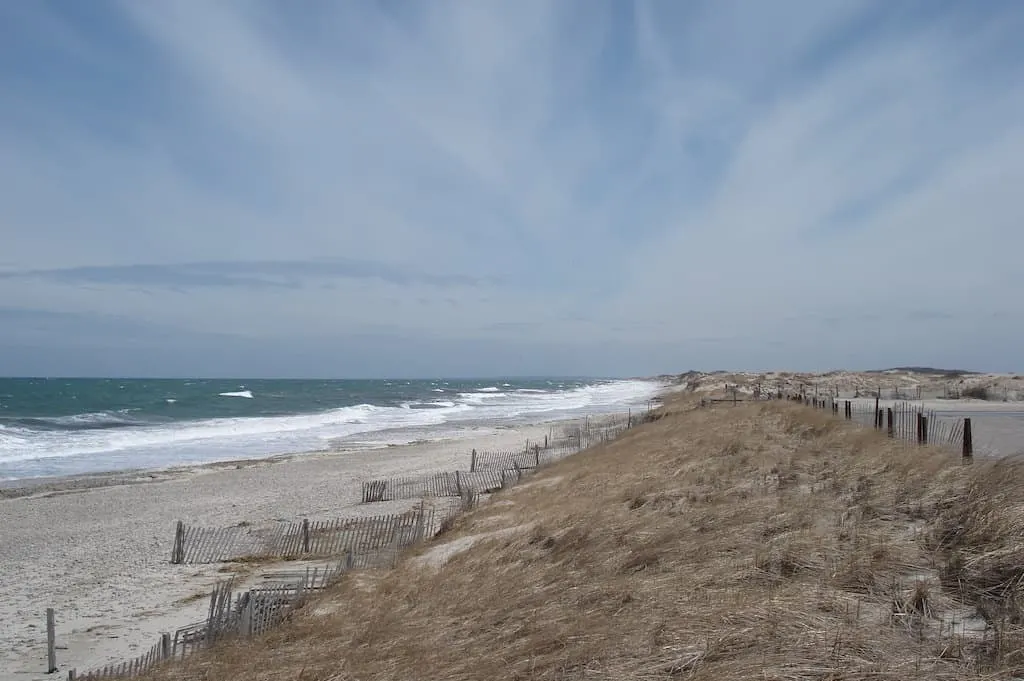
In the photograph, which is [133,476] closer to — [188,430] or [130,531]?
[130,531]

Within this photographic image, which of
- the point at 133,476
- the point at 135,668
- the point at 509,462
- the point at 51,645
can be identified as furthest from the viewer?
the point at 133,476

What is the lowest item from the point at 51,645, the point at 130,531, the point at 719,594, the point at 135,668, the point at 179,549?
the point at 130,531

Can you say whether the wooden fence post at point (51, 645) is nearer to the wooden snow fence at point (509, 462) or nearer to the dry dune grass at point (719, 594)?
the dry dune grass at point (719, 594)

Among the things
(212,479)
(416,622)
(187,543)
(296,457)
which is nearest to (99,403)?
(296,457)


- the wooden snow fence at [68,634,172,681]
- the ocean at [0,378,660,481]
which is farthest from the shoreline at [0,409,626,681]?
the ocean at [0,378,660,481]

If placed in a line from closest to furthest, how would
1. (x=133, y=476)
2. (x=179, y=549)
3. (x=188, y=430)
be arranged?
(x=179, y=549)
(x=133, y=476)
(x=188, y=430)

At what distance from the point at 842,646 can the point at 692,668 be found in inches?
38.5

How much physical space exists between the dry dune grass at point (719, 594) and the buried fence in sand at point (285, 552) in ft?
1.81

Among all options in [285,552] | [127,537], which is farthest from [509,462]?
[127,537]

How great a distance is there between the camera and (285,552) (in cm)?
1550

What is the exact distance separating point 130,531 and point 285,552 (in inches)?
269

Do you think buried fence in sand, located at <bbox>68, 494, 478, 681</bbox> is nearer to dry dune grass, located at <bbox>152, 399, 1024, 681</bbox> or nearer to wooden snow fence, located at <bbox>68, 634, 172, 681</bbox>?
wooden snow fence, located at <bbox>68, 634, 172, 681</bbox>

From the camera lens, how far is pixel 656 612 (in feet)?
19.4

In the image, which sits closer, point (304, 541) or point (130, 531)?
point (304, 541)
